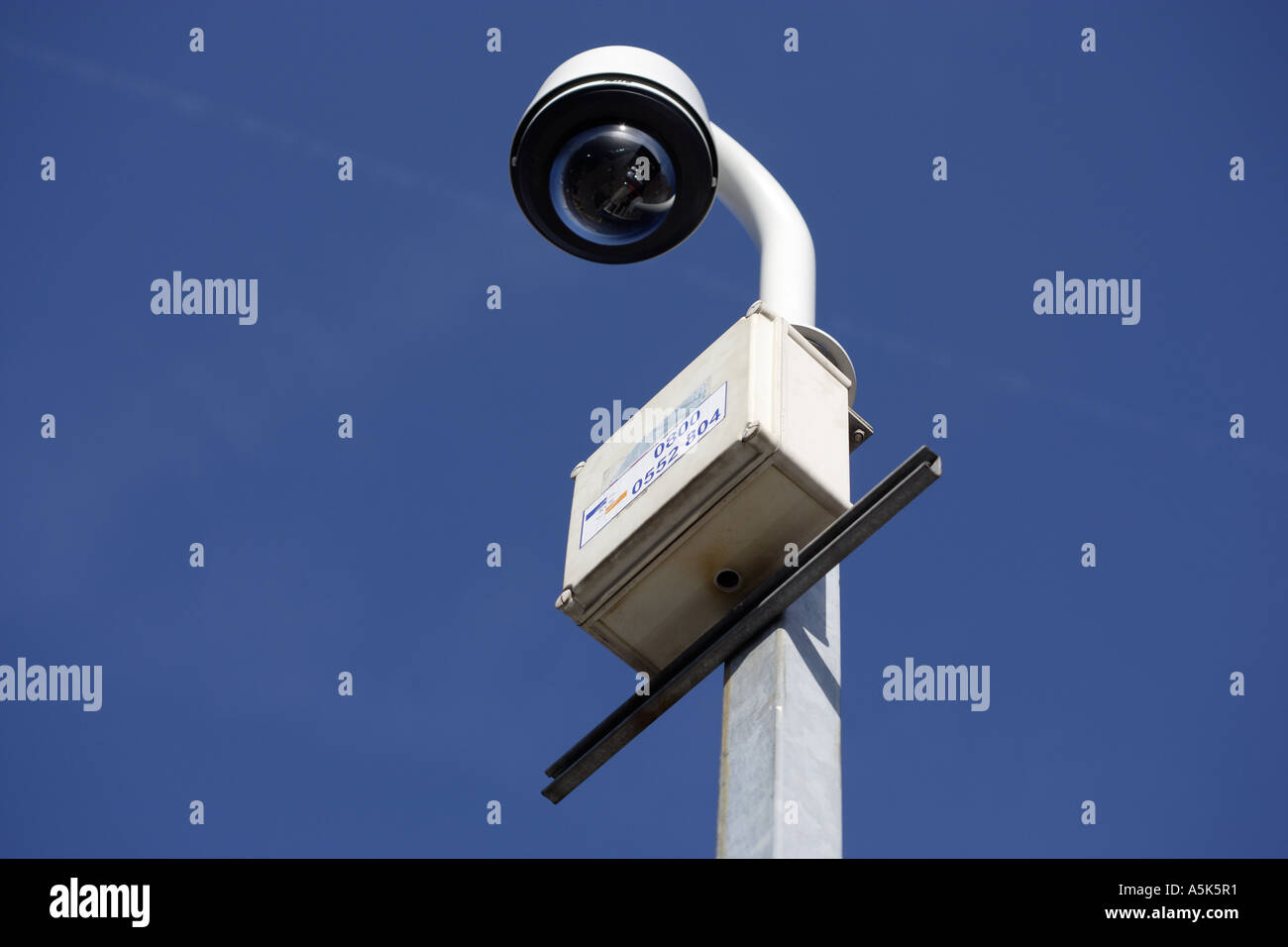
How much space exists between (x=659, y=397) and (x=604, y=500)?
0.46m

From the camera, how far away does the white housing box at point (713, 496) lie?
4.92 m

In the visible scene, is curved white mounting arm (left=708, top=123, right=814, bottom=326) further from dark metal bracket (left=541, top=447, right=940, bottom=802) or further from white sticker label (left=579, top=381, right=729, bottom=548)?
dark metal bracket (left=541, top=447, right=940, bottom=802)

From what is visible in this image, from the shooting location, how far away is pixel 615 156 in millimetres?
5336

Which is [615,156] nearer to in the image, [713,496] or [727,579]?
[713,496]

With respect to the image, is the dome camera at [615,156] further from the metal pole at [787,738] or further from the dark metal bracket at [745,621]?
the dark metal bracket at [745,621]

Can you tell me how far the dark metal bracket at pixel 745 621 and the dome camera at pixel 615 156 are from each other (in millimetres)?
1311

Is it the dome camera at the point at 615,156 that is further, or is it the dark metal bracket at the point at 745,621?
the dome camera at the point at 615,156

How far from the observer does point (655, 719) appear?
488 centimetres

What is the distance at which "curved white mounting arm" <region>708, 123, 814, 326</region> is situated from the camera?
570 cm

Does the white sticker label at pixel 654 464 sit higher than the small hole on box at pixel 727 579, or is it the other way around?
the white sticker label at pixel 654 464

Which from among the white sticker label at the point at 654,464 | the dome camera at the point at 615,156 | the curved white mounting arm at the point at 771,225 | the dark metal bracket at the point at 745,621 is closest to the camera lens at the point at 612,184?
the dome camera at the point at 615,156

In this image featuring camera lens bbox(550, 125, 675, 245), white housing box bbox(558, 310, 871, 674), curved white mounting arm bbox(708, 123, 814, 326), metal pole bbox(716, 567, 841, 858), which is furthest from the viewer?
curved white mounting arm bbox(708, 123, 814, 326)

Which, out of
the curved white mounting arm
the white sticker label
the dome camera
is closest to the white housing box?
the white sticker label

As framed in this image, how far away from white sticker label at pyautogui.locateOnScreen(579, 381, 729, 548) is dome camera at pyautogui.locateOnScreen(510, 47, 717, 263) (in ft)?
2.32
